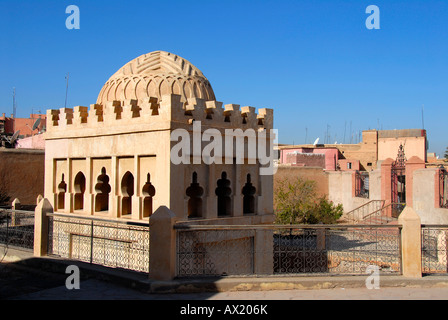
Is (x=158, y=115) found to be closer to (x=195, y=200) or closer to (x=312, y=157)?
(x=195, y=200)

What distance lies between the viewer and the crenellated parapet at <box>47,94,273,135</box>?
9938 mm

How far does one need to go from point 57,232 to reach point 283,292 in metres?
7.38

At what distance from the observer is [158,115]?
10016 millimetres

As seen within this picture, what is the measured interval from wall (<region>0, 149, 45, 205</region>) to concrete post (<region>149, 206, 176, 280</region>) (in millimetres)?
16196

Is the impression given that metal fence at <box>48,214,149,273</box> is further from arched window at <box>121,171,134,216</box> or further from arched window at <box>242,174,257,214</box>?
arched window at <box>242,174,257,214</box>

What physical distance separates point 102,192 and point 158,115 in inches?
130

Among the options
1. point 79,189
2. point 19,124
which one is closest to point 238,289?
point 79,189

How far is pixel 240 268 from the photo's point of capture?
11250 mm

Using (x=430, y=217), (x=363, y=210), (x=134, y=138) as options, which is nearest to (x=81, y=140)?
(x=134, y=138)

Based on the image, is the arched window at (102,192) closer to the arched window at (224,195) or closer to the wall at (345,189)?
the arched window at (224,195)

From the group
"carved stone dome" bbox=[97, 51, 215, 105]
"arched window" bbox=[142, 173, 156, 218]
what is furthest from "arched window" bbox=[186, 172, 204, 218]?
"carved stone dome" bbox=[97, 51, 215, 105]

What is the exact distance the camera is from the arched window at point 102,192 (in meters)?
11.7

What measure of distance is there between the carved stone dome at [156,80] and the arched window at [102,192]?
2.00 meters

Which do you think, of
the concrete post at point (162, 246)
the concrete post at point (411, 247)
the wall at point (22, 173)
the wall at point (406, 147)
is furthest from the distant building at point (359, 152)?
the concrete post at point (162, 246)
